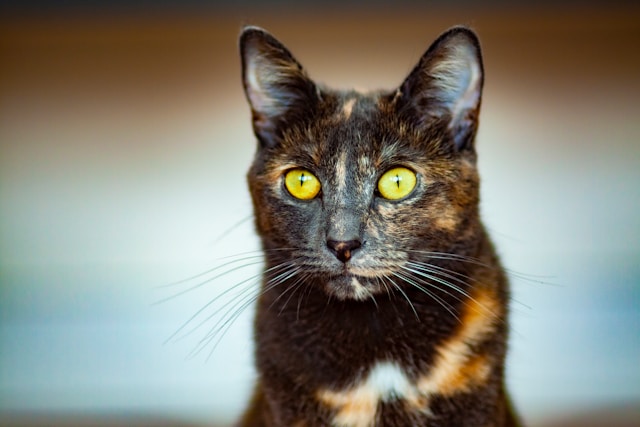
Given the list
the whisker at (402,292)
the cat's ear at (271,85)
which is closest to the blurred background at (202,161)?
the cat's ear at (271,85)

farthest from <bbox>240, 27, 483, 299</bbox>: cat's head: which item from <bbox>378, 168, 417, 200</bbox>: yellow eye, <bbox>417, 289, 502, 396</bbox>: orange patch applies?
<bbox>417, 289, 502, 396</bbox>: orange patch

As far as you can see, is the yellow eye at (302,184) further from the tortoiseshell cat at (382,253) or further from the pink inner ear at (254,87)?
the pink inner ear at (254,87)

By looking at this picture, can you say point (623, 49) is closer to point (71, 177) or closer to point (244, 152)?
point (244, 152)

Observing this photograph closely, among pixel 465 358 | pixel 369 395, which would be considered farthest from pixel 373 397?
pixel 465 358

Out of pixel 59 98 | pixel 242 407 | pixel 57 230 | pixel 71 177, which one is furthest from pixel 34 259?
pixel 242 407

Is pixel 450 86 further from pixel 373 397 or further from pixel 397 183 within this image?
pixel 373 397

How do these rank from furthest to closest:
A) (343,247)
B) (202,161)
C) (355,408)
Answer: (202,161) → (355,408) → (343,247)
